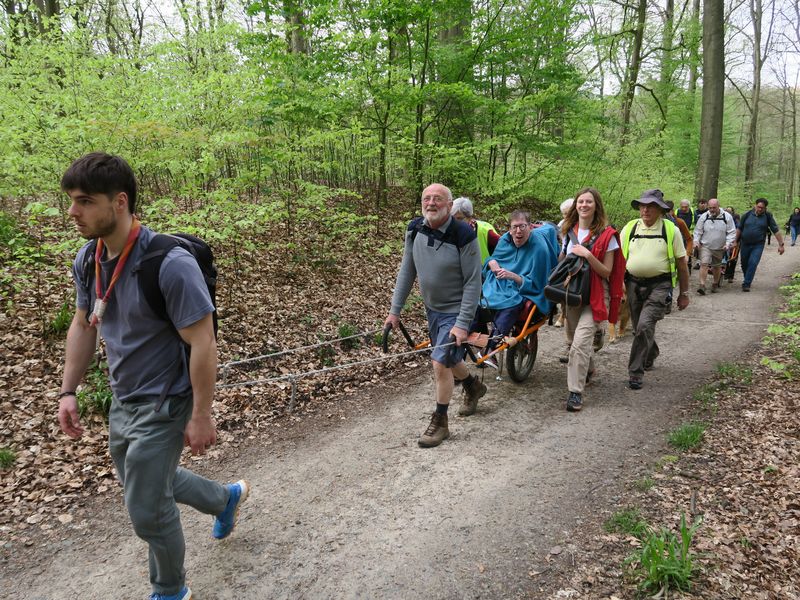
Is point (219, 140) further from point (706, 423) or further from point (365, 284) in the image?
point (706, 423)

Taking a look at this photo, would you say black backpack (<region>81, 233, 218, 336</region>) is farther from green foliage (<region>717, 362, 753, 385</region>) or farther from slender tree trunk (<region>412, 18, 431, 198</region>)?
slender tree trunk (<region>412, 18, 431, 198</region>)

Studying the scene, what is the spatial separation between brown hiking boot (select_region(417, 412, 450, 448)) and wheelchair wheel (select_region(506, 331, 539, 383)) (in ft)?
5.29

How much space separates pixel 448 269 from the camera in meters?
4.43

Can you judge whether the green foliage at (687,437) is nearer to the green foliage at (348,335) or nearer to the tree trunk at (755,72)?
the green foliage at (348,335)

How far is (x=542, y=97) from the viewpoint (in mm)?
11656

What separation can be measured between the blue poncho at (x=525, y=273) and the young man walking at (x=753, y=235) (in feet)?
26.9

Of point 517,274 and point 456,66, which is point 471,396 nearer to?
point 517,274

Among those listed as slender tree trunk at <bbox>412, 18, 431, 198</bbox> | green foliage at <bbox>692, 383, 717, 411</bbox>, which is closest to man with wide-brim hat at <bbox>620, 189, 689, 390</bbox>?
green foliage at <bbox>692, 383, 717, 411</bbox>

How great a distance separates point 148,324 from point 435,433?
9.96ft

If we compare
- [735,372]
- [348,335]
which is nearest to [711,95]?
[735,372]

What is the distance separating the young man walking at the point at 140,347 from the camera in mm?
2193

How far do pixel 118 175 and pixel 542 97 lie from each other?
447 inches

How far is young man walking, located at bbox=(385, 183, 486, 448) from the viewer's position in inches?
170

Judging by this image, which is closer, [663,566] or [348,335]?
[663,566]
